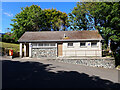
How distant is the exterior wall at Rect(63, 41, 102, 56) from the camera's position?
13.8 meters

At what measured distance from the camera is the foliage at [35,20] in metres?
22.6

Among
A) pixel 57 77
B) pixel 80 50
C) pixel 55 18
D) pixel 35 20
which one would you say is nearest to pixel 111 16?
pixel 80 50

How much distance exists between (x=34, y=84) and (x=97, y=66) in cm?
947

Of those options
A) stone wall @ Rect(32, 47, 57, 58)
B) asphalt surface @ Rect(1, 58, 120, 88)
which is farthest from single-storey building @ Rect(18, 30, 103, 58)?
asphalt surface @ Rect(1, 58, 120, 88)

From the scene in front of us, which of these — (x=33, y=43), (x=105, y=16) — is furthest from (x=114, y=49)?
(x=33, y=43)

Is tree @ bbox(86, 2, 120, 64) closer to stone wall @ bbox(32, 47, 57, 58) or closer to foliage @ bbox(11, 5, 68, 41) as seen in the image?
stone wall @ bbox(32, 47, 57, 58)

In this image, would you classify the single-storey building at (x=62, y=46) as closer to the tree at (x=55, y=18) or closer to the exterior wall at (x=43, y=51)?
the exterior wall at (x=43, y=51)

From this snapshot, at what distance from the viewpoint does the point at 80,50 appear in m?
14.0

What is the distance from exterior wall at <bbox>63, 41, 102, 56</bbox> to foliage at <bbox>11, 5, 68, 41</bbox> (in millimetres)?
13473

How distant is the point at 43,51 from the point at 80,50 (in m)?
5.77

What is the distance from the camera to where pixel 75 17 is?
23281mm

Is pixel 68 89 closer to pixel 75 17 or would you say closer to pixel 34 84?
pixel 34 84

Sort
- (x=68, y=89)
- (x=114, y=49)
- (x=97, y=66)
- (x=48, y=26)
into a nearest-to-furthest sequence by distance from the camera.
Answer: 1. (x=68, y=89)
2. (x=97, y=66)
3. (x=114, y=49)
4. (x=48, y=26)

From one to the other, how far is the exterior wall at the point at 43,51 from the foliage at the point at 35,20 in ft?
34.5
